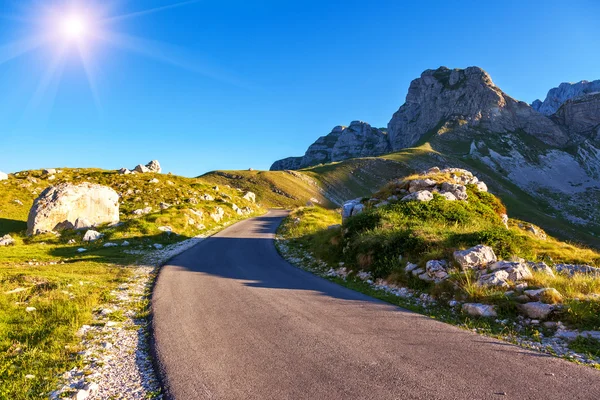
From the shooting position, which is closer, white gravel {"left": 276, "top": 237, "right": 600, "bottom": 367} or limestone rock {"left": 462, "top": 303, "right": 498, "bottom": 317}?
white gravel {"left": 276, "top": 237, "right": 600, "bottom": 367}

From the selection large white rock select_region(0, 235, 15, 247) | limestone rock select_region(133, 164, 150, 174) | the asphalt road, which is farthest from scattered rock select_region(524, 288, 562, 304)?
limestone rock select_region(133, 164, 150, 174)

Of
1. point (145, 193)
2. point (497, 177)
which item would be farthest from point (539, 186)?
point (145, 193)

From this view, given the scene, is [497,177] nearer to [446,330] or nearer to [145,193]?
[145,193]

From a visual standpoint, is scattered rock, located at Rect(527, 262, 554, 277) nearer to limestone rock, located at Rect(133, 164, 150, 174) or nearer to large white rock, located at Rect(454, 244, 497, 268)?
large white rock, located at Rect(454, 244, 497, 268)

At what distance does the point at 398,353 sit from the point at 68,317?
9.55 m

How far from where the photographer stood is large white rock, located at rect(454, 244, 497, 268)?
445 inches

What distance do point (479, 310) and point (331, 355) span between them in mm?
5149

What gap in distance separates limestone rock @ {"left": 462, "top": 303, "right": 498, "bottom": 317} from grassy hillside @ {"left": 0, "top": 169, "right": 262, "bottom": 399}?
10.3m

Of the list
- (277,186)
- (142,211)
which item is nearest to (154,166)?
(142,211)

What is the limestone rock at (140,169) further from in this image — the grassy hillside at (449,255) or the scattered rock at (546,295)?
the scattered rock at (546,295)

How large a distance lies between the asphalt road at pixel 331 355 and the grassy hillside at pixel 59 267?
87.9 inches

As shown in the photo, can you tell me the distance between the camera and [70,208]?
29.3 meters

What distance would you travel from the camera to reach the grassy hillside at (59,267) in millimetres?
6691

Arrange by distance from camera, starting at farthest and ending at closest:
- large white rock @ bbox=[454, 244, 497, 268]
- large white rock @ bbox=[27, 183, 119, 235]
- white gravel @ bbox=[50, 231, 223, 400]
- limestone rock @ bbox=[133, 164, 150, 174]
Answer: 1. limestone rock @ bbox=[133, 164, 150, 174]
2. large white rock @ bbox=[27, 183, 119, 235]
3. large white rock @ bbox=[454, 244, 497, 268]
4. white gravel @ bbox=[50, 231, 223, 400]
